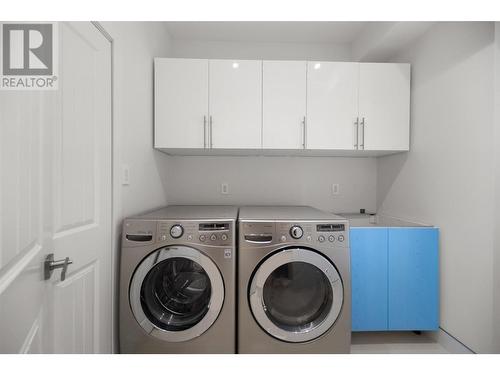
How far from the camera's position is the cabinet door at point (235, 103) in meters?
2.05

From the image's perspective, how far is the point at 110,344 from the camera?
1519 millimetres

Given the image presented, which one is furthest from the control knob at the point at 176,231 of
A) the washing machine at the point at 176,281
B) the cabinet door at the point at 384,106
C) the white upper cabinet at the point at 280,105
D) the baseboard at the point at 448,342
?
the baseboard at the point at 448,342

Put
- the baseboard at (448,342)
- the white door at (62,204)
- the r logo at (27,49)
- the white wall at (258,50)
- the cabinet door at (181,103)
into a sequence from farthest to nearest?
the white wall at (258,50)
the cabinet door at (181,103)
the baseboard at (448,342)
the r logo at (27,49)
the white door at (62,204)

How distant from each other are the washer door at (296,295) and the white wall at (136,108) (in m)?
0.98

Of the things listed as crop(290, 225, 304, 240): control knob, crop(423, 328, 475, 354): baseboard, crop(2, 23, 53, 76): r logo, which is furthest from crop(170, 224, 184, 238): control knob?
crop(423, 328, 475, 354): baseboard

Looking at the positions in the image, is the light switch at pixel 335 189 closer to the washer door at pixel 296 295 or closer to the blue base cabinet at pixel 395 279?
the blue base cabinet at pixel 395 279

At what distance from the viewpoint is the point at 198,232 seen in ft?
5.10

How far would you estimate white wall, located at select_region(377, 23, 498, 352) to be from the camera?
1549mm

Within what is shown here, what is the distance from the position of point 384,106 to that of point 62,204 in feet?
7.50

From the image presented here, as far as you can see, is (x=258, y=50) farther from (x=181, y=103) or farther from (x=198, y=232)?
(x=198, y=232)

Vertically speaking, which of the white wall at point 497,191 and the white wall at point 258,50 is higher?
the white wall at point 258,50

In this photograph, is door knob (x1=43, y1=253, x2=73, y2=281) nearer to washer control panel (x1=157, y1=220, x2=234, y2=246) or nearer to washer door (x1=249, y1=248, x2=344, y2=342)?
washer control panel (x1=157, y1=220, x2=234, y2=246)

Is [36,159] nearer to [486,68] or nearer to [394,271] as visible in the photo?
[394,271]

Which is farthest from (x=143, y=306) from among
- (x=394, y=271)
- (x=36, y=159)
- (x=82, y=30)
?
(x=394, y=271)
